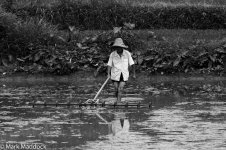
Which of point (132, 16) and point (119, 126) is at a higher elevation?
point (132, 16)

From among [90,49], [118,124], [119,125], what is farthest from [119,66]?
[90,49]

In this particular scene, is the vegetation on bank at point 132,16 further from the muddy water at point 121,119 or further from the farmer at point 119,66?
the farmer at point 119,66

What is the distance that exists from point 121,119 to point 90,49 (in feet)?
37.3

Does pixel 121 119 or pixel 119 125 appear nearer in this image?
pixel 119 125

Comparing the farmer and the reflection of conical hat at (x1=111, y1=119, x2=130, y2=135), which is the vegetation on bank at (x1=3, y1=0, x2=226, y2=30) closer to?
the farmer

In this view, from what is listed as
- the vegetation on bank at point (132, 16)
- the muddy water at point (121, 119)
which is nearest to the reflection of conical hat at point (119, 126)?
the muddy water at point (121, 119)

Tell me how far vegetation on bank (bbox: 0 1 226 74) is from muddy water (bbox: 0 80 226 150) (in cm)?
276

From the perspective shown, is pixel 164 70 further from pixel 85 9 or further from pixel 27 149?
pixel 27 149

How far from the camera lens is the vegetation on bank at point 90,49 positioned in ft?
87.9

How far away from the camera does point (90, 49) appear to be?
2820 centimetres

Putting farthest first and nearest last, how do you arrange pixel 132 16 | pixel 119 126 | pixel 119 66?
pixel 132 16, pixel 119 66, pixel 119 126

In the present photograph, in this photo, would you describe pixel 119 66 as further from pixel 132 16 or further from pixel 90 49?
pixel 132 16

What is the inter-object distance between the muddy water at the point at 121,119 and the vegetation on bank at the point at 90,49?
276 cm

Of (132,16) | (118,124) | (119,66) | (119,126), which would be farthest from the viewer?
(132,16)
